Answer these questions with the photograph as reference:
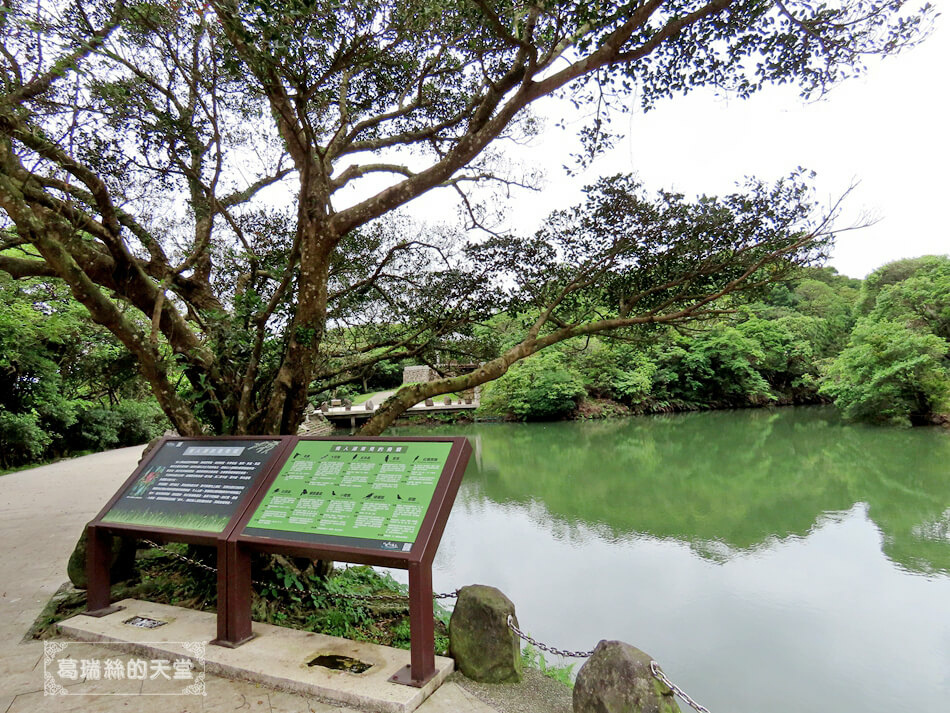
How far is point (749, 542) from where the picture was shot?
5777mm

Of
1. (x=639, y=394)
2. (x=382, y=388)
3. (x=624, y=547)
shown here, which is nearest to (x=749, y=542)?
(x=624, y=547)

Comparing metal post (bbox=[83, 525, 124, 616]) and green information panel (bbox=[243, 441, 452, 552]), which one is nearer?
green information panel (bbox=[243, 441, 452, 552])

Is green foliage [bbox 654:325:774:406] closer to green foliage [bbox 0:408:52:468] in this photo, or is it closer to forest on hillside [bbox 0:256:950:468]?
forest on hillside [bbox 0:256:950:468]

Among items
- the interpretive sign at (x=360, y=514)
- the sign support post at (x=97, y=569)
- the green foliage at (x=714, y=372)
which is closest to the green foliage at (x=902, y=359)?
the green foliage at (x=714, y=372)

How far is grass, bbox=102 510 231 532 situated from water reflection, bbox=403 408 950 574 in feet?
15.2

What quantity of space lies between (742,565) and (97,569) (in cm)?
509

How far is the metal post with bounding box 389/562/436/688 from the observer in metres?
1.85

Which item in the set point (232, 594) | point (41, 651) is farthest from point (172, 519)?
point (41, 651)

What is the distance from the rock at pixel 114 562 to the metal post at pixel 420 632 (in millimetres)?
1880


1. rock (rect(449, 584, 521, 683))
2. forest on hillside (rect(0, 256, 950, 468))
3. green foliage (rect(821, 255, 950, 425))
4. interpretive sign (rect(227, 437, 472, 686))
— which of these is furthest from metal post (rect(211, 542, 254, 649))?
green foliage (rect(821, 255, 950, 425))

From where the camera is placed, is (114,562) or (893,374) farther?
(893,374)

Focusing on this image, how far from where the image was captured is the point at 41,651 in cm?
230

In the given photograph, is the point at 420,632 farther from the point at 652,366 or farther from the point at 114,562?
the point at 652,366

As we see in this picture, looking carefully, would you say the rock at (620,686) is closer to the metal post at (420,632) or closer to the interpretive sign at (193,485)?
the metal post at (420,632)
